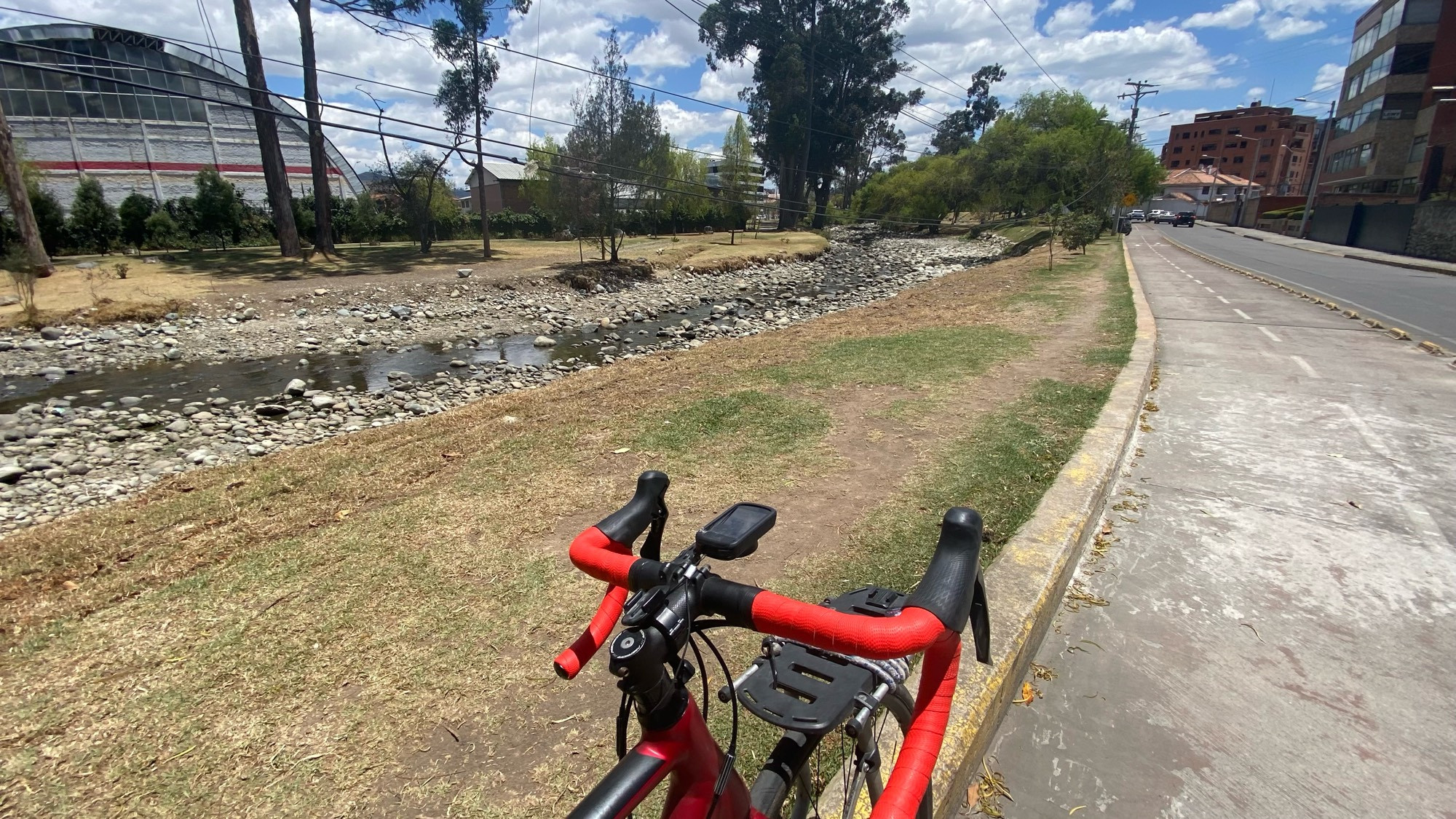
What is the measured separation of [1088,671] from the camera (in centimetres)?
292

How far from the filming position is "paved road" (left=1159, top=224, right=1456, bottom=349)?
11.4 metres

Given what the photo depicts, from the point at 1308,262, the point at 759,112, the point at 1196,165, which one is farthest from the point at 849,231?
the point at 1196,165

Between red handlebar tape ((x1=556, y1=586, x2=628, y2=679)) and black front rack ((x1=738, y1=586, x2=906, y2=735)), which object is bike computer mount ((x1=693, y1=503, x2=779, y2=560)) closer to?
red handlebar tape ((x1=556, y1=586, x2=628, y2=679))

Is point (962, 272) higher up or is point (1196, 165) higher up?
point (1196, 165)

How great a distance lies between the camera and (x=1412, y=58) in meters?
43.0

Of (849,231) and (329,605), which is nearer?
(329,605)

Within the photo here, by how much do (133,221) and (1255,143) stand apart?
4686 inches

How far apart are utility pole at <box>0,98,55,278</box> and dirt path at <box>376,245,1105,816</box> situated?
22186mm

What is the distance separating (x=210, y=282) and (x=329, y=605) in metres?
20.7

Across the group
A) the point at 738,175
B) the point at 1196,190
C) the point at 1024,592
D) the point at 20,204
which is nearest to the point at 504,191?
the point at 738,175

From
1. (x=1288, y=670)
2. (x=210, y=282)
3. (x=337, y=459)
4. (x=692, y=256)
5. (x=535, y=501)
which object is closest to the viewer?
(x=1288, y=670)

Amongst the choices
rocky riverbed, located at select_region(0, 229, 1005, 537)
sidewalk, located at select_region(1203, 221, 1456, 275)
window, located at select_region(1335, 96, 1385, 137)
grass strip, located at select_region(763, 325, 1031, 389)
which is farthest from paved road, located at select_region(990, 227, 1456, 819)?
window, located at select_region(1335, 96, 1385, 137)

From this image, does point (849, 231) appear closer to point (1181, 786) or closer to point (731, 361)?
point (731, 361)

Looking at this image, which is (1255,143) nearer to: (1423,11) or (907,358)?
(1423,11)
